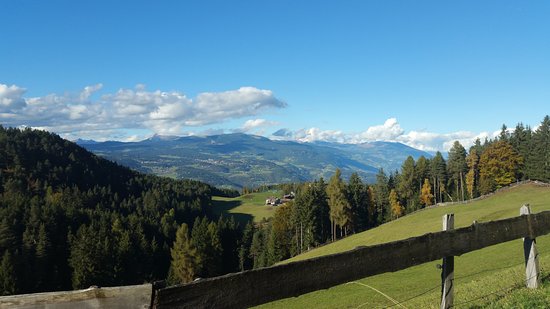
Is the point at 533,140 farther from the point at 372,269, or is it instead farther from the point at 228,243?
the point at 372,269

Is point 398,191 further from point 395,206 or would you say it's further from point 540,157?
point 540,157

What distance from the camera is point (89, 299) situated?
12.8 ft

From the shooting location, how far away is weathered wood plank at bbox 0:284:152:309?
368 centimetres

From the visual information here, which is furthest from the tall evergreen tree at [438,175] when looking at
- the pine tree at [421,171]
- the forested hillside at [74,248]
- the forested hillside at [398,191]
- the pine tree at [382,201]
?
the forested hillside at [74,248]

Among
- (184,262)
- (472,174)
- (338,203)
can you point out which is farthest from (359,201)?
(184,262)

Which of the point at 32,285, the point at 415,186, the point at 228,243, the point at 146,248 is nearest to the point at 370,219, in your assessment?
the point at 415,186

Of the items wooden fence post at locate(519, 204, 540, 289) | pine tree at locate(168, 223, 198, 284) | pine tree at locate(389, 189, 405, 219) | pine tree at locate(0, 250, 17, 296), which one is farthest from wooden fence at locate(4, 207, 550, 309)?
pine tree at locate(389, 189, 405, 219)

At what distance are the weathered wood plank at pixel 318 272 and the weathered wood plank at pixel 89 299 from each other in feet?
0.57

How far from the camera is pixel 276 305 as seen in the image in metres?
29.2

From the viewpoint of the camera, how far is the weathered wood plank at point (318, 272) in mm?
4547

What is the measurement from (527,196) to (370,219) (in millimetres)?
46825

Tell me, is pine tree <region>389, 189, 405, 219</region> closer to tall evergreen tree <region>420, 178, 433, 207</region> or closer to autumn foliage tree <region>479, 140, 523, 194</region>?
tall evergreen tree <region>420, 178, 433, 207</region>

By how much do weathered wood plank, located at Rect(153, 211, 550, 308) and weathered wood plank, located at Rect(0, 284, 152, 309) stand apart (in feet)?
0.57

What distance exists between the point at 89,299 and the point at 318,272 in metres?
3.00
